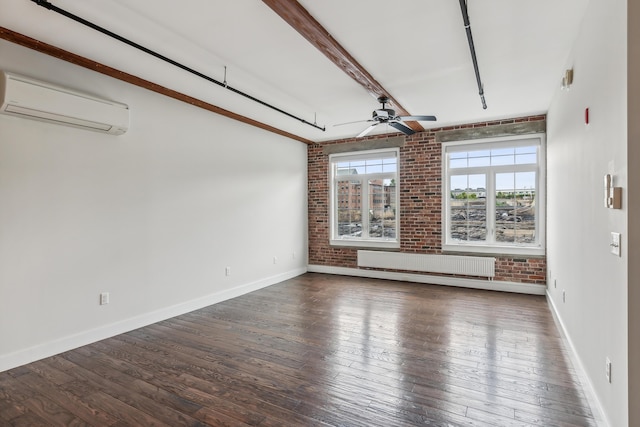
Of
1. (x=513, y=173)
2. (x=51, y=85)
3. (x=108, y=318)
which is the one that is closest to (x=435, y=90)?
(x=513, y=173)

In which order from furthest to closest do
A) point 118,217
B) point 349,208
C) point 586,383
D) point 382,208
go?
1. point 349,208
2. point 382,208
3. point 118,217
4. point 586,383

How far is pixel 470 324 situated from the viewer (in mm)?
3949

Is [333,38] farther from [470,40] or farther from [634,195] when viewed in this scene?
[634,195]

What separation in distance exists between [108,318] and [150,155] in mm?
1916

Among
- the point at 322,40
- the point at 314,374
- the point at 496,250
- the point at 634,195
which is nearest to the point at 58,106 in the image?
the point at 322,40

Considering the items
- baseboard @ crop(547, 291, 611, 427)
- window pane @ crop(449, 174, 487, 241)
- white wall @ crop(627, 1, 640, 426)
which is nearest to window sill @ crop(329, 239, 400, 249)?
window pane @ crop(449, 174, 487, 241)

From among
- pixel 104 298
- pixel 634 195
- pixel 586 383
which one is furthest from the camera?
pixel 104 298

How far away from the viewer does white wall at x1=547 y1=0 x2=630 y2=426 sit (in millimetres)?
1710

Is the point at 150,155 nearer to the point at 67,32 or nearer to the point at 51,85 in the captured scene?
the point at 51,85

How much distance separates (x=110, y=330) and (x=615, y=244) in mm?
4413

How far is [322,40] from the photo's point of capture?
2.87m

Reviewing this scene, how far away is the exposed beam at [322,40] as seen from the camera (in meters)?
2.44

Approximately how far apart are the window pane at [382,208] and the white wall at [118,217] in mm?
2274

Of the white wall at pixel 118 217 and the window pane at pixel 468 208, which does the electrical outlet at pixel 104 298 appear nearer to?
the white wall at pixel 118 217
